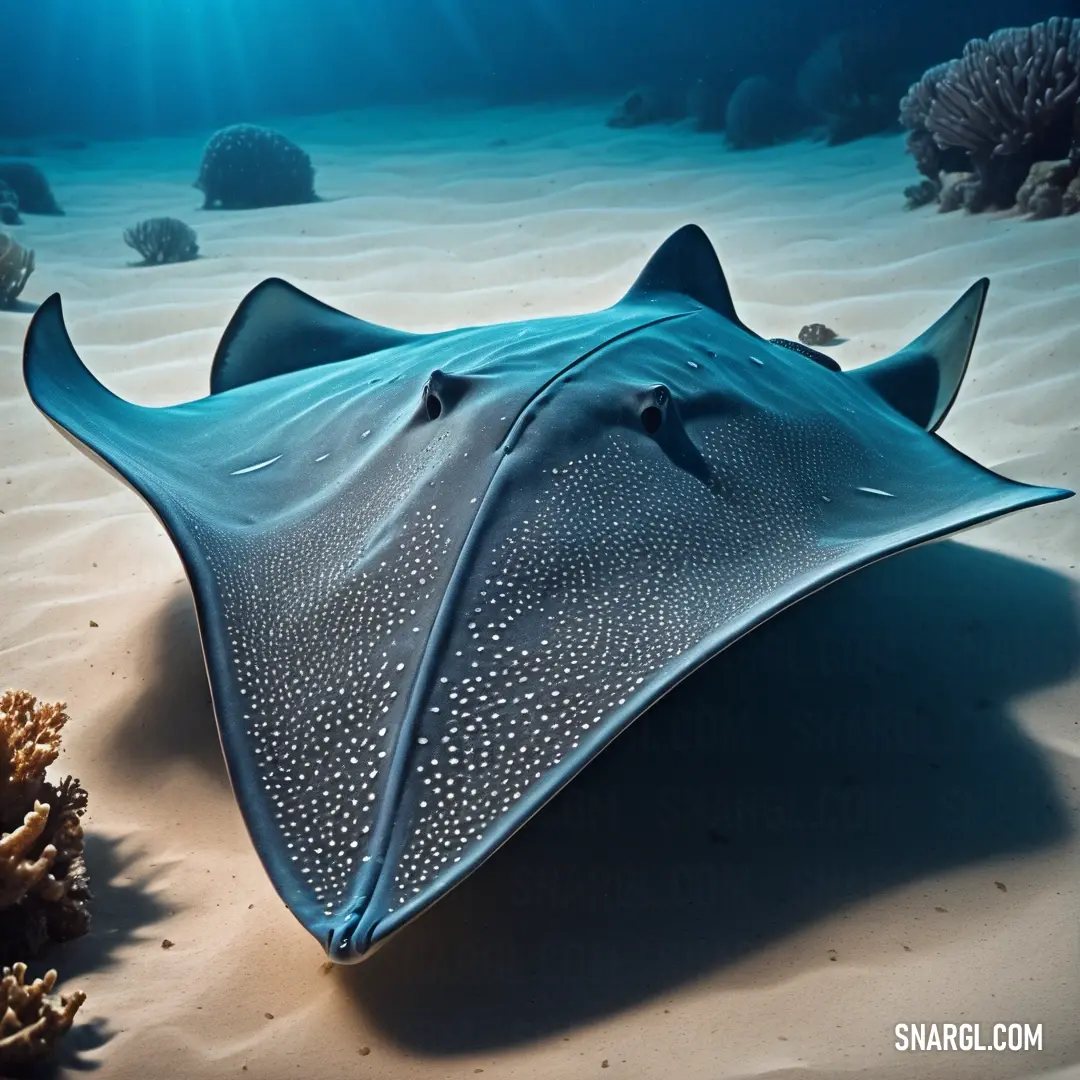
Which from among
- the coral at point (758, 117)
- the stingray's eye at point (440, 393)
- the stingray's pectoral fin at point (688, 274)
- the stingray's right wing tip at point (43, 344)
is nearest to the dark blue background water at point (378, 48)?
the coral at point (758, 117)

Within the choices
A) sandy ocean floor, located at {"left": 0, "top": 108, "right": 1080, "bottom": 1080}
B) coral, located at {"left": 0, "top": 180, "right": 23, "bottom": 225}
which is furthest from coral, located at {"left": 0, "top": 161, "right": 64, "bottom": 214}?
sandy ocean floor, located at {"left": 0, "top": 108, "right": 1080, "bottom": 1080}

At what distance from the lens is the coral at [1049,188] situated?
27.3ft

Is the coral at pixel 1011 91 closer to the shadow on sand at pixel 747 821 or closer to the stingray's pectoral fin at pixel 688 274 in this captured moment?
the stingray's pectoral fin at pixel 688 274

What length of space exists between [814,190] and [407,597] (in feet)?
37.0

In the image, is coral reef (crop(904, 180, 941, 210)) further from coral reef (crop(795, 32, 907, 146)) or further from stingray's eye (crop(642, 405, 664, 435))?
stingray's eye (crop(642, 405, 664, 435))

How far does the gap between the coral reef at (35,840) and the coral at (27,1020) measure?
28 centimetres

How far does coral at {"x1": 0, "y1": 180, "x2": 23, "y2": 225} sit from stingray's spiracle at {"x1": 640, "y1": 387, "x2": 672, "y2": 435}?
13931mm

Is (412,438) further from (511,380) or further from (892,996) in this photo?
(892,996)

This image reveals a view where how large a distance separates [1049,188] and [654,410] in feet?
25.1

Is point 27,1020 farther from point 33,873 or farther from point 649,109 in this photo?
point 649,109

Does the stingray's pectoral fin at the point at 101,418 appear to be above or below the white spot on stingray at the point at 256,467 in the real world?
above

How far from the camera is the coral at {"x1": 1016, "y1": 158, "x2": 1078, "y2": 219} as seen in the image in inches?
327

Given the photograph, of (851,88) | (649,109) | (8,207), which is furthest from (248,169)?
(851,88)

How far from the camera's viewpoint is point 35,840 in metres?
2.25
